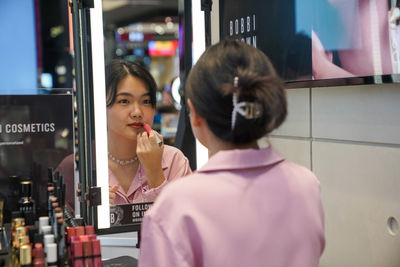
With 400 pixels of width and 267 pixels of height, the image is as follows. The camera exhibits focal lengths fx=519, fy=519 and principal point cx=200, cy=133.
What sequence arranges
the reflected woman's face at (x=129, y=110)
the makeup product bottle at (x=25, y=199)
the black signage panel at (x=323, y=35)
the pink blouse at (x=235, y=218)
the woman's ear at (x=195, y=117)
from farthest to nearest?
the black signage panel at (x=323, y=35)
the reflected woman's face at (x=129, y=110)
the makeup product bottle at (x=25, y=199)
the woman's ear at (x=195, y=117)
the pink blouse at (x=235, y=218)

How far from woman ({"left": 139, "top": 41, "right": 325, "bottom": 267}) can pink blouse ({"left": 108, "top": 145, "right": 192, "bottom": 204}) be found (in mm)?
834

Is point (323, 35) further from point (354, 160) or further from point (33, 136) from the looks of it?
point (33, 136)

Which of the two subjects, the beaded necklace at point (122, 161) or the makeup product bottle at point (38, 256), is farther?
the beaded necklace at point (122, 161)

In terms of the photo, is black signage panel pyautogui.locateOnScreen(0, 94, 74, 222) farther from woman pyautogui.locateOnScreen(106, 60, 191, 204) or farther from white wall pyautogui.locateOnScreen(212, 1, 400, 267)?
white wall pyautogui.locateOnScreen(212, 1, 400, 267)

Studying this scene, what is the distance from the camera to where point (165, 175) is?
6.38ft

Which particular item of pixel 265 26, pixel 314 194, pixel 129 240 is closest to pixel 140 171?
pixel 129 240

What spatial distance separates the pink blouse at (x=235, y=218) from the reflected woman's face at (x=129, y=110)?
32.9 inches

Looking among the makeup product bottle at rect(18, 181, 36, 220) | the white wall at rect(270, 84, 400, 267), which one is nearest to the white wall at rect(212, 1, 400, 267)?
the white wall at rect(270, 84, 400, 267)

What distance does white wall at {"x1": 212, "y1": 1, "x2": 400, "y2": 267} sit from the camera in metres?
2.14

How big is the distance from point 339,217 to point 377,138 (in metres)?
0.47

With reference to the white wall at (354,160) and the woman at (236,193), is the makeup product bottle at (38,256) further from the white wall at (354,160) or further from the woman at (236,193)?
the white wall at (354,160)

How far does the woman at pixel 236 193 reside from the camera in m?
1.00

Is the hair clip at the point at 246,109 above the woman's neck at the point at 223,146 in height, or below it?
above

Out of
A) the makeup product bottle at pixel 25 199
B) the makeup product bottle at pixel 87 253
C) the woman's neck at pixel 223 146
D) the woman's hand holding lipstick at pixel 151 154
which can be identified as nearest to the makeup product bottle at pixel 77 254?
the makeup product bottle at pixel 87 253
